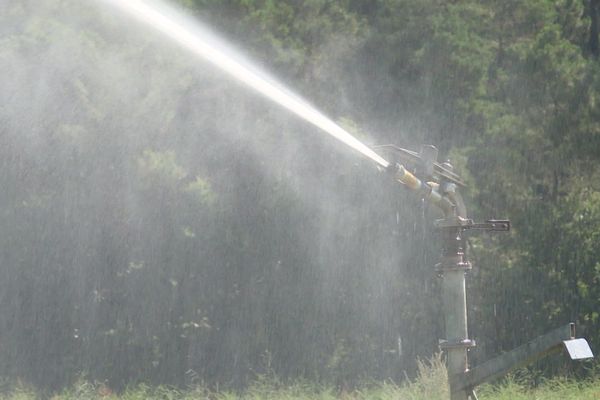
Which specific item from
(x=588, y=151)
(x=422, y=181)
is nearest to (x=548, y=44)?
(x=588, y=151)

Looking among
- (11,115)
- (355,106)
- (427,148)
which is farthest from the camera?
(355,106)

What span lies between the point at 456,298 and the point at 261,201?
10.6 metres

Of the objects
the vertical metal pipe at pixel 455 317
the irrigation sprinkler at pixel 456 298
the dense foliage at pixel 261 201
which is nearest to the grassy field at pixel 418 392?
the dense foliage at pixel 261 201

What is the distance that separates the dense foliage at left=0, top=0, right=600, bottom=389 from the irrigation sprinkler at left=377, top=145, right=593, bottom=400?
960cm

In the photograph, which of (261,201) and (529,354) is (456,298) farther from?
(261,201)

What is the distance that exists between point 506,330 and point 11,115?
26.3 ft

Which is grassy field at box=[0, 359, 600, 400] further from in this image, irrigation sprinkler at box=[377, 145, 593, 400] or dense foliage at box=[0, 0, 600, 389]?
irrigation sprinkler at box=[377, 145, 593, 400]

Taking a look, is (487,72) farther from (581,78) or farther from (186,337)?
(186,337)

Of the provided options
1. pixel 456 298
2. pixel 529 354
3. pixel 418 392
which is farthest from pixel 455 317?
pixel 418 392

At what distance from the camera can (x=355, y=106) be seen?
15.3 meters

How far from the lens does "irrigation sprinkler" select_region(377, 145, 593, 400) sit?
363cm

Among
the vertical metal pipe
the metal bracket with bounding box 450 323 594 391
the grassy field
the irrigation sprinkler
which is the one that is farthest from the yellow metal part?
the grassy field

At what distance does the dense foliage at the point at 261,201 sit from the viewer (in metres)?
14.2

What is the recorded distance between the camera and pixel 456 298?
4.00 m
